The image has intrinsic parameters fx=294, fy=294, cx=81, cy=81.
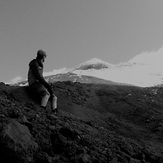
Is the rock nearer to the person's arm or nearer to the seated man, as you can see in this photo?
the seated man

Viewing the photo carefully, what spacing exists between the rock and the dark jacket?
584 cm

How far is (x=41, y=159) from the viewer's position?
7.64m

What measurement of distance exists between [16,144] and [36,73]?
6872mm

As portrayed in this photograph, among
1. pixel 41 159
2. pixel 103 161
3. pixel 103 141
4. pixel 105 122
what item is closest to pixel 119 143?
pixel 103 141

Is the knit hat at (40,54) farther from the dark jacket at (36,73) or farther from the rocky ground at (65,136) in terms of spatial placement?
the rocky ground at (65,136)

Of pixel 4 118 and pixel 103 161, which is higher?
pixel 4 118

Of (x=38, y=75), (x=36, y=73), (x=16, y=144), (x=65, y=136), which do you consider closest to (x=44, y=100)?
(x=38, y=75)

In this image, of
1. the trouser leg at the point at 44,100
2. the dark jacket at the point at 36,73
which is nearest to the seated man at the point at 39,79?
the dark jacket at the point at 36,73

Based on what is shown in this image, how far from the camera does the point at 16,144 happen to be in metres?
7.28

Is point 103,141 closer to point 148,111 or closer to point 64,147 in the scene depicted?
point 64,147

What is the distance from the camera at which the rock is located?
7.12m

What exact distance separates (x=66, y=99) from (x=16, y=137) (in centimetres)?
1224

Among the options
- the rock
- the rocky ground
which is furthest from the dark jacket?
the rock

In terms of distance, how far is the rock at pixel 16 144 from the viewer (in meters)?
7.12
